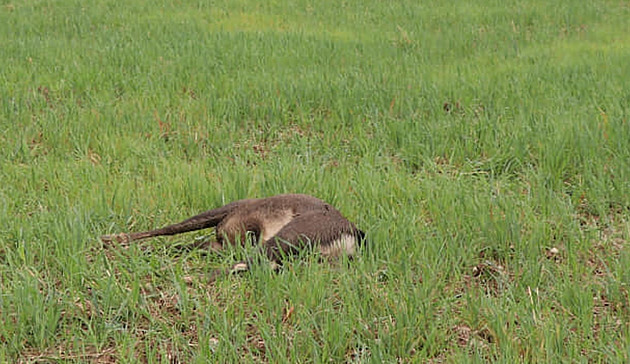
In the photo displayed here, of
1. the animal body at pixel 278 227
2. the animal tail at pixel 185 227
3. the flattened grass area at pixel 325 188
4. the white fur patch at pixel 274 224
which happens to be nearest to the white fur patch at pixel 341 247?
the animal body at pixel 278 227

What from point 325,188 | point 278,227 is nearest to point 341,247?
point 278,227

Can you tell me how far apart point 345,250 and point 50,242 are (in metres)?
1.47

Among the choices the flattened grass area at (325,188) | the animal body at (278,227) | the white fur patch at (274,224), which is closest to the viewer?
the flattened grass area at (325,188)

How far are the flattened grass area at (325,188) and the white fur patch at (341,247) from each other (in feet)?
0.40

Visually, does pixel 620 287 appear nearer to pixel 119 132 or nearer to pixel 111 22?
pixel 119 132

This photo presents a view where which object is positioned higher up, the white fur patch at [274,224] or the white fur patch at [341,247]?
the white fur patch at [274,224]

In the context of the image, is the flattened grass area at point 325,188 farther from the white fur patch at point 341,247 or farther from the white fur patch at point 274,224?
the white fur patch at point 274,224

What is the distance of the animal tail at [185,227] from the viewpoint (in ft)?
10.5

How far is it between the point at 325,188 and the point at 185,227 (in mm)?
915

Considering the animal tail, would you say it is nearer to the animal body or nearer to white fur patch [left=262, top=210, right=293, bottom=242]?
the animal body

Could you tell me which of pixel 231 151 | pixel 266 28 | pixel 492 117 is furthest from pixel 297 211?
pixel 266 28

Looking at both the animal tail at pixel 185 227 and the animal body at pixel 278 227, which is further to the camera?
the animal tail at pixel 185 227

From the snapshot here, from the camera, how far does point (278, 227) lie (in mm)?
3146

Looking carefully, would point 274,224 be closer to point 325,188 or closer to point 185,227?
point 185,227
